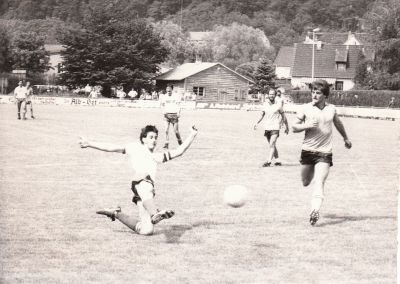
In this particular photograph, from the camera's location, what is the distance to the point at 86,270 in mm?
7543

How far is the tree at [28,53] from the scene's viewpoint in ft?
324

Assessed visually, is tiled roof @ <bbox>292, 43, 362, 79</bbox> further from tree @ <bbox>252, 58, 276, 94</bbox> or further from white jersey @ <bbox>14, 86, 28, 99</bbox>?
white jersey @ <bbox>14, 86, 28, 99</bbox>

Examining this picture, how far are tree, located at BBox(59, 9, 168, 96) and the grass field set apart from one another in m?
61.9

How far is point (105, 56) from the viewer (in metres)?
81.9

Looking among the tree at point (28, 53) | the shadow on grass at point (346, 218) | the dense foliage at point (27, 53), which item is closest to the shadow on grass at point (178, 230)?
the shadow on grass at point (346, 218)

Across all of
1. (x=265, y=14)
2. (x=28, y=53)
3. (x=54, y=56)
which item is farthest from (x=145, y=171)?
(x=265, y=14)

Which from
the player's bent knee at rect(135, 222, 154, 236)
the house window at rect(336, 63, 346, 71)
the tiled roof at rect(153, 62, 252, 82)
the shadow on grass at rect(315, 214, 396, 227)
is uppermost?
the house window at rect(336, 63, 346, 71)

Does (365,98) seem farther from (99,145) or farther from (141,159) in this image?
(99,145)

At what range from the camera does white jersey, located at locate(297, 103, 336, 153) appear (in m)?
10.7

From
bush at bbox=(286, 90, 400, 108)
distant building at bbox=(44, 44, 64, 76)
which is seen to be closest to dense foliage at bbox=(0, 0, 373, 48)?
distant building at bbox=(44, 44, 64, 76)

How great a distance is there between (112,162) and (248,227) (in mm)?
9452

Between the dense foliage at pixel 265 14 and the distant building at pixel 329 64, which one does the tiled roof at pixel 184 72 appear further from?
the dense foliage at pixel 265 14

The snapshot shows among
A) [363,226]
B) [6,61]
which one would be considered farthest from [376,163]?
[6,61]

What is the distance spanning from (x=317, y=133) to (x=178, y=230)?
8.52ft
